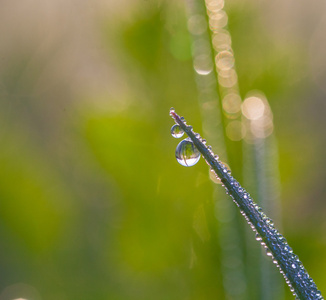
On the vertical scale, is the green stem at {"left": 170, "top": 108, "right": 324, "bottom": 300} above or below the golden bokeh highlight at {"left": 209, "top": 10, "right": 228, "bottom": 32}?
below

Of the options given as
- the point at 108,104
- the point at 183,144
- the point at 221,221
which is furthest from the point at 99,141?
the point at 183,144

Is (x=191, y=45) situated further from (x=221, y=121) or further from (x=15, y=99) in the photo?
(x=15, y=99)

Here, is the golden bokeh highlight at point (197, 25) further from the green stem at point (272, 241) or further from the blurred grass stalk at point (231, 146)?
the green stem at point (272, 241)

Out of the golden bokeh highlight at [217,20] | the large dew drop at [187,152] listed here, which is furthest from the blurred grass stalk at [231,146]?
the large dew drop at [187,152]

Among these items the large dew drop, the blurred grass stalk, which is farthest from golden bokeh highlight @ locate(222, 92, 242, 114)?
the large dew drop

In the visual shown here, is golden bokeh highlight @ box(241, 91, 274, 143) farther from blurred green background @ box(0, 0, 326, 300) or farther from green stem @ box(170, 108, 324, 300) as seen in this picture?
green stem @ box(170, 108, 324, 300)

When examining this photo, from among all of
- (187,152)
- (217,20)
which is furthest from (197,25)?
(187,152)
